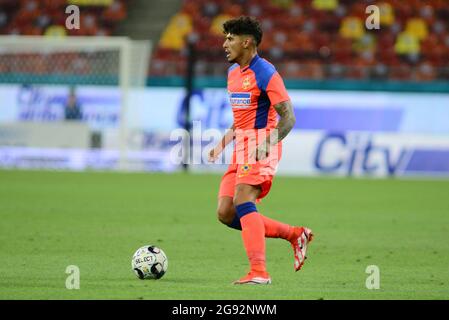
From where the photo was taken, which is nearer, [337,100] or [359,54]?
[337,100]

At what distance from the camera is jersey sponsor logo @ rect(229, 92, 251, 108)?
762cm

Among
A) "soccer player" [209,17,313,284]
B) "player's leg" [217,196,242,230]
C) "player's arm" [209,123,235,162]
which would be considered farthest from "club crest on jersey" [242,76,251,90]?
"player's leg" [217,196,242,230]

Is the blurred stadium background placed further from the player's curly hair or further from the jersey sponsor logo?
the player's curly hair

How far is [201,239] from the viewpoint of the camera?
10.9m

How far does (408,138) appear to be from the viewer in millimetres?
21578

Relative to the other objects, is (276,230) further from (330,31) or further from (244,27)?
(330,31)

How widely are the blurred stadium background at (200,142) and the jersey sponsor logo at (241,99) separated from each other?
1323 millimetres

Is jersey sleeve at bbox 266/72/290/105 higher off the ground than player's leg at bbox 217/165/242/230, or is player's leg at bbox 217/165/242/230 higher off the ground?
jersey sleeve at bbox 266/72/290/105

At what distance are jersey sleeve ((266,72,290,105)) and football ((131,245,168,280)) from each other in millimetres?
1434

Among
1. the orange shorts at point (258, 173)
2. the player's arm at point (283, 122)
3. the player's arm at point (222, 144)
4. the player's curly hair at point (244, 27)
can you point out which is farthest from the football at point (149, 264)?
the player's curly hair at point (244, 27)

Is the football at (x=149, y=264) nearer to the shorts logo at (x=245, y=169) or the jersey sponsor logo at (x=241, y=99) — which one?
the shorts logo at (x=245, y=169)

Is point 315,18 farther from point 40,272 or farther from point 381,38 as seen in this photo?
point 40,272

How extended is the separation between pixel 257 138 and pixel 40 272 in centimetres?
198
